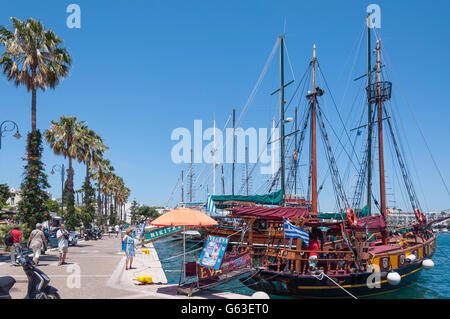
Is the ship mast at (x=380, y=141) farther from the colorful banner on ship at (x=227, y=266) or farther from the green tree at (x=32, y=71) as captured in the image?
the green tree at (x=32, y=71)

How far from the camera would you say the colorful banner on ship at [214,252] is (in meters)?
10.7

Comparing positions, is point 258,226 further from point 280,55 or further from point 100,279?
point 100,279

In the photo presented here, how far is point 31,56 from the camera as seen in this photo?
2167 cm

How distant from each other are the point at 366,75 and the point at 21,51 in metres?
31.7

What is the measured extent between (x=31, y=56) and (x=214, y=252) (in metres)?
19.4

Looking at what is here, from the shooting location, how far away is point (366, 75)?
34.8 metres

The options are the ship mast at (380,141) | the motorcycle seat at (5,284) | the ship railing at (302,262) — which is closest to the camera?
the motorcycle seat at (5,284)

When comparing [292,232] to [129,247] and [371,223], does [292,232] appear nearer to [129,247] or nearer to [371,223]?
[371,223]

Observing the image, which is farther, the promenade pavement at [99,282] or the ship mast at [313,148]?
the ship mast at [313,148]

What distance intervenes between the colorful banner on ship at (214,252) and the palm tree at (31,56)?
15929 millimetres

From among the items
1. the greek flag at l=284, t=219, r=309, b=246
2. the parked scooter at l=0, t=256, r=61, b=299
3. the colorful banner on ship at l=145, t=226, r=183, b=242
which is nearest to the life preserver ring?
the greek flag at l=284, t=219, r=309, b=246

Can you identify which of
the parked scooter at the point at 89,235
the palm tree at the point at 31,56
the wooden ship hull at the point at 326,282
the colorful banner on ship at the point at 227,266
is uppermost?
the palm tree at the point at 31,56

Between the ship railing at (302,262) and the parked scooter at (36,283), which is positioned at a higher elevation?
the parked scooter at (36,283)

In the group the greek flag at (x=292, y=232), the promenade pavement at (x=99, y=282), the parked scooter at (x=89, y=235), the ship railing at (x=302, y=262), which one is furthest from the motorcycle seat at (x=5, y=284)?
the parked scooter at (x=89, y=235)
